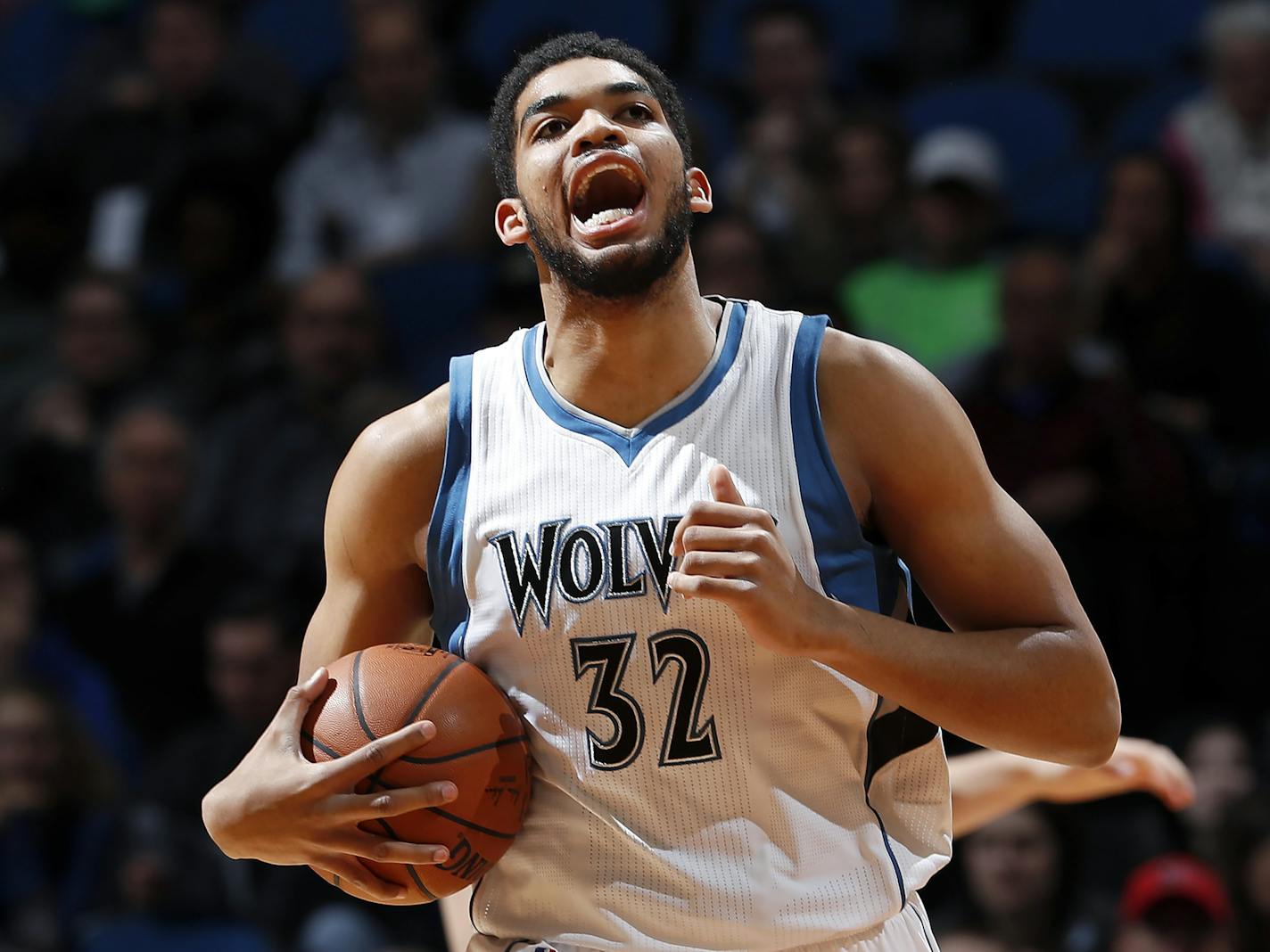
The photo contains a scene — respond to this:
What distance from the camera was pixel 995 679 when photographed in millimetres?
2654

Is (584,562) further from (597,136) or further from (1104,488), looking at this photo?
(1104,488)

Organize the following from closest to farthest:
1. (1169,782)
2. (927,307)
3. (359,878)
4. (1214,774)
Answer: (359,878) < (1169,782) < (1214,774) < (927,307)

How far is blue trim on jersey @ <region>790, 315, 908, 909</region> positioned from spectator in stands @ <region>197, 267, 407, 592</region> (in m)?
3.82

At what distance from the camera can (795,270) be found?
22.3 feet

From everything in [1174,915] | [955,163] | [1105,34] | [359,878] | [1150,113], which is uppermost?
[1105,34]

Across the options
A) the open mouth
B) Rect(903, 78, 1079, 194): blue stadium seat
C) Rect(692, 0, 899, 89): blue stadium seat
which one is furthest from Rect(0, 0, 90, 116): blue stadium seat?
the open mouth

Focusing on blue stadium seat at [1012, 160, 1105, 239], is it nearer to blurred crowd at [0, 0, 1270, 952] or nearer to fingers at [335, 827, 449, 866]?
blurred crowd at [0, 0, 1270, 952]

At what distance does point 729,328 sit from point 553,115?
0.45 meters

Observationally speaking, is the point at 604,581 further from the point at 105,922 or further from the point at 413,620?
the point at 105,922

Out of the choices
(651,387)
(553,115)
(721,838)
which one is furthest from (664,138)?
(721,838)

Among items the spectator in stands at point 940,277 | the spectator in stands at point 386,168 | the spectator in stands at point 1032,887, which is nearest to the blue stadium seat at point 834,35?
the spectator in stands at point 386,168

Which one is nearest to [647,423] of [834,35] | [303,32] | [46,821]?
[46,821]

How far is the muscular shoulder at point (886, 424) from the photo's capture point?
2715 mm

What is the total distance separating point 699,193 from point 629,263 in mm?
321
